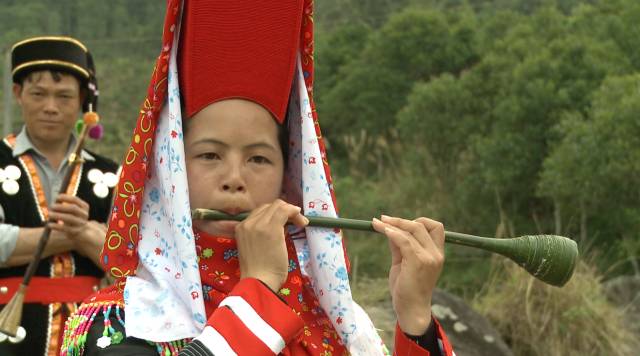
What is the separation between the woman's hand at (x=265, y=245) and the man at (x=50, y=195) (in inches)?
71.7

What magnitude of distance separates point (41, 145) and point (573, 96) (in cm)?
695

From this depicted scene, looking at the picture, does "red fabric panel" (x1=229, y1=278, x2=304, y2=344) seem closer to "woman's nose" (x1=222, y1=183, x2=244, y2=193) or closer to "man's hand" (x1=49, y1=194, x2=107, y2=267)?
"woman's nose" (x1=222, y1=183, x2=244, y2=193)

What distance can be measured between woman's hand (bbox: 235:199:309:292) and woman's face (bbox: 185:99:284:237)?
0.06 metres

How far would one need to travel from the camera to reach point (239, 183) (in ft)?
6.82

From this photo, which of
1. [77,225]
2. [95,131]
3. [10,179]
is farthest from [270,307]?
[10,179]

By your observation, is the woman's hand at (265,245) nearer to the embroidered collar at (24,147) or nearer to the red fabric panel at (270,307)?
the red fabric panel at (270,307)

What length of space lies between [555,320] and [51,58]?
12.2 feet

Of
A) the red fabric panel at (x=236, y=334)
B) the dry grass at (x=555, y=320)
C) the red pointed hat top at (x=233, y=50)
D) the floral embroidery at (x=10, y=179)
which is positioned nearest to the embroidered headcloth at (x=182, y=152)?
the red pointed hat top at (x=233, y=50)

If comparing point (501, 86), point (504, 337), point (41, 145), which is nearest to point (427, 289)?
point (41, 145)

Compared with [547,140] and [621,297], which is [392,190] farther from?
[621,297]

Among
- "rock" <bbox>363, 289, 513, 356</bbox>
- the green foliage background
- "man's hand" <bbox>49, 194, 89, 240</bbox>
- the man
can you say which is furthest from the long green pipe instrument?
the green foliage background

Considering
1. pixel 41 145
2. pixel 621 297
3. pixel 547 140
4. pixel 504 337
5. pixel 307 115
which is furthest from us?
pixel 547 140

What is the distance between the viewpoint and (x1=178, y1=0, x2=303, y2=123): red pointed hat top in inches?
83.8

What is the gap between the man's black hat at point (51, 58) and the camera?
404cm
